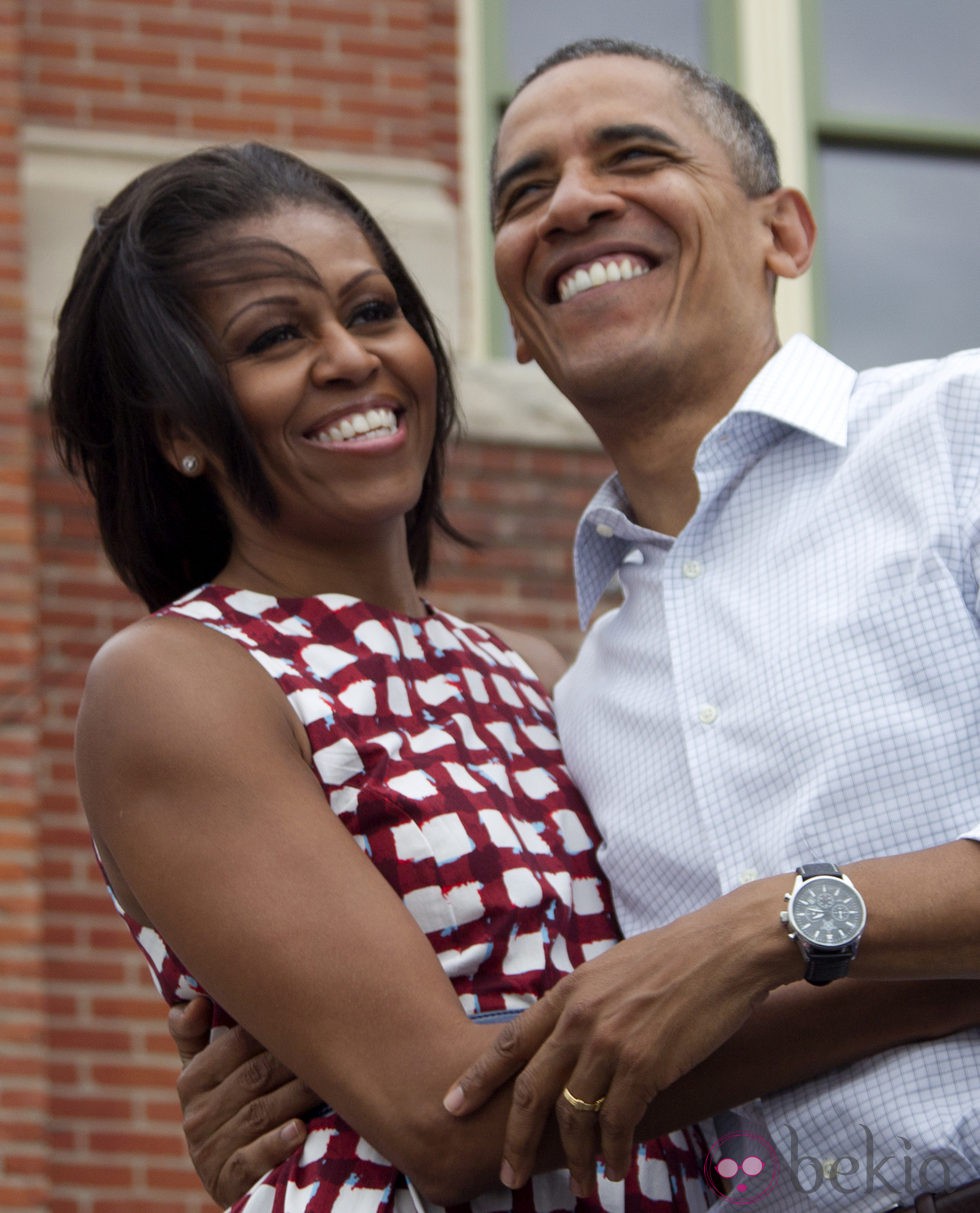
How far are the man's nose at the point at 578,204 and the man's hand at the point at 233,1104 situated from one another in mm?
1392

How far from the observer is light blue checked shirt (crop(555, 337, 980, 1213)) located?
2844 millimetres

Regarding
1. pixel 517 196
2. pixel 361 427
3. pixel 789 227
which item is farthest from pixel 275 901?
pixel 789 227

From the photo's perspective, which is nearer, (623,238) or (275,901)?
(275,901)

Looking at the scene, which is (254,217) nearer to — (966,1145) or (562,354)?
(562,354)

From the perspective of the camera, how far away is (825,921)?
262 cm

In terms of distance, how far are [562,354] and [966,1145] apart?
148 cm

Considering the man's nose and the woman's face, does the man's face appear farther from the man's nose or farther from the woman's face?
the woman's face

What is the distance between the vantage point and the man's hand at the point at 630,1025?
103 inches

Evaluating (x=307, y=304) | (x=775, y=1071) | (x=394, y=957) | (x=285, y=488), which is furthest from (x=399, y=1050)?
(x=307, y=304)

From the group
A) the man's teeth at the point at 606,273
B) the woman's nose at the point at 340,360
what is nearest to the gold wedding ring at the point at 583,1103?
the woman's nose at the point at 340,360

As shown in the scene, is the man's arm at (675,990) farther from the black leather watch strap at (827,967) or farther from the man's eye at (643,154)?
the man's eye at (643,154)

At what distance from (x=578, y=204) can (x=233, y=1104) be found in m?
1.54

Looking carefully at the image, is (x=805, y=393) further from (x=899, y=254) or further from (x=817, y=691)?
(x=899, y=254)

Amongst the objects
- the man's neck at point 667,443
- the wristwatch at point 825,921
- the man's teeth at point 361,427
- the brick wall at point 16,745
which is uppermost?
the man's teeth at point 361,427
